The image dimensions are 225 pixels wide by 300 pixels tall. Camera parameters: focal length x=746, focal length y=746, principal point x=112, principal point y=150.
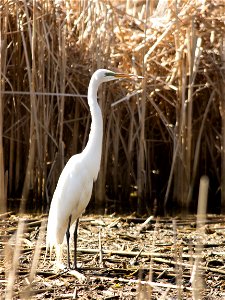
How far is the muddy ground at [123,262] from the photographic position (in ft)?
14.7

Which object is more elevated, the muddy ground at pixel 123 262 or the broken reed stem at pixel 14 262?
the broken reed stem at pixel 14 262

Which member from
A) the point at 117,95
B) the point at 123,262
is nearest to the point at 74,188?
the point at 123,262

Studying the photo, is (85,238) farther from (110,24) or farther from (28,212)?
(110,24)

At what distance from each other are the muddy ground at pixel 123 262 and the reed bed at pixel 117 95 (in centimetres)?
80

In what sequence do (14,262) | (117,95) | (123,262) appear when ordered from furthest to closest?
(117,95), (123,262), (14,262)

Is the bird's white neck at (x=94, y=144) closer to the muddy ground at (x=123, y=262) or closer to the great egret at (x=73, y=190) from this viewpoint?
the great egret at (x=73, y=190)

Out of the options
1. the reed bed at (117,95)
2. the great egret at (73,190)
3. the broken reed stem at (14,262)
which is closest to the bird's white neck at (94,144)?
the great egret at (73,190)

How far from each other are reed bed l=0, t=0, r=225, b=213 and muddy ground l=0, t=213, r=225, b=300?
80 centimetres

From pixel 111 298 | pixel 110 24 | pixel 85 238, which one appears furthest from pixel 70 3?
pixel 111 298

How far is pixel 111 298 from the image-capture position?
14.7ft

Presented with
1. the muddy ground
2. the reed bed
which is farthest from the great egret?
the reed bed

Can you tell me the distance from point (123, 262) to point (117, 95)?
2998mm

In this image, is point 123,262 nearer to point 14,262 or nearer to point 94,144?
point 94,144

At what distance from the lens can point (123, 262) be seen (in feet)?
17.1
